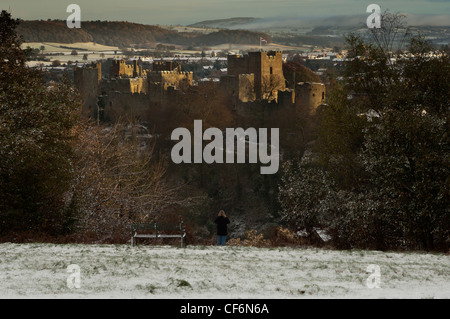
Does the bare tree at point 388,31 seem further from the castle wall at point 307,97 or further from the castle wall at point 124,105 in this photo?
the castle wall at point 124,105

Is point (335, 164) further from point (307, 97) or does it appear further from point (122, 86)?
point (122, 86)

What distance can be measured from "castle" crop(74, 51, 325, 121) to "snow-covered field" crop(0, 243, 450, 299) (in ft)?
101

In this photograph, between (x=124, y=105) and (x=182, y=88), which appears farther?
(x=124, y=105)

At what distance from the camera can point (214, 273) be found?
10.4 m

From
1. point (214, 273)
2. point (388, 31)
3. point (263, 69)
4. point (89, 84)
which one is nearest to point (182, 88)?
point (263, 69)

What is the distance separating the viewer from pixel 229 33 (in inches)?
4156

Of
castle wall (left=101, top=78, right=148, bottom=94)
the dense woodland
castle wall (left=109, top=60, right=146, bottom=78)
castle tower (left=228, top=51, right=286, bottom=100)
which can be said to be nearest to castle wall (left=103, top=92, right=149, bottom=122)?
castle wall (left=101, top=78, right=148, bottom=94)

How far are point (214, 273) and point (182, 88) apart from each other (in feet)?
130

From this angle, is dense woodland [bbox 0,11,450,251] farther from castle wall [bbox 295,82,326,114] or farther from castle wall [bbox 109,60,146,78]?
castle wall [bbox 109,60,146,78]

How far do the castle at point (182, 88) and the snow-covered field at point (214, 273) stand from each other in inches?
1216

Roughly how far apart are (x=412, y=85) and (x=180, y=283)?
10539 mm

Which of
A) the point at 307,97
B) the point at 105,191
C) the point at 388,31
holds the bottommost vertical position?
the point at 105,191

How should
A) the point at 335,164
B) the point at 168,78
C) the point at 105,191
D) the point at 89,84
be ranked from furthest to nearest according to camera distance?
1. the point at 89,84
2. the point at 168,78
3. the point at 105,191
4. the point at 335,164
